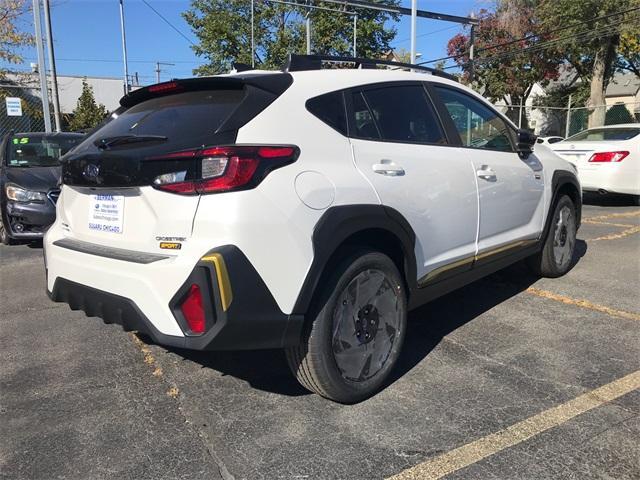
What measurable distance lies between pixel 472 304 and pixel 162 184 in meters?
3.00

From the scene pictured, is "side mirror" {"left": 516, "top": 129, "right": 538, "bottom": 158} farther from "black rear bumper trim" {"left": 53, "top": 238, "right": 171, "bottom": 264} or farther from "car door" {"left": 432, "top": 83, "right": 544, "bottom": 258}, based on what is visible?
"black rear bumper trim" {"left": 53, "top": 238, "right": 171, "bottom": 264}

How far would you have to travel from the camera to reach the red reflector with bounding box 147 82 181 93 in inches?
119

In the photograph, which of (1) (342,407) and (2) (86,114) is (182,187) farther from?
(2) (86,114)

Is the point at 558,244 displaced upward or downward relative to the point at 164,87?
downward

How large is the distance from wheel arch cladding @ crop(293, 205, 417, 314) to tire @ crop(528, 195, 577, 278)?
2.33 m

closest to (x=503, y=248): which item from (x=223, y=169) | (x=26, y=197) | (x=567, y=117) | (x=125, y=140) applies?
(x=223, y=169)

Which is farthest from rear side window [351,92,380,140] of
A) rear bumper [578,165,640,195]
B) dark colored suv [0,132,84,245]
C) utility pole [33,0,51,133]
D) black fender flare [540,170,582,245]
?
utility pole [33,0,51,133]

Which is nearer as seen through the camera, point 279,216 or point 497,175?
point 279,216

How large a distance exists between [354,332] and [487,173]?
1.67 meters

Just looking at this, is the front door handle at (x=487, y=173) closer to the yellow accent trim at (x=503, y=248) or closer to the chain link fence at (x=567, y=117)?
the yellow accent trim at (x=503, y=248)

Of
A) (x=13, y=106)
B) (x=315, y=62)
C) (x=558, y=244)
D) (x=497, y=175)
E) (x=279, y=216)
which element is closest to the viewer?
(x=279, y=216)

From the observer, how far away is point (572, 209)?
5.31m

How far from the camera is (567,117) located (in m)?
22.1

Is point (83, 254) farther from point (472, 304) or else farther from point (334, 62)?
point (472, 304)
